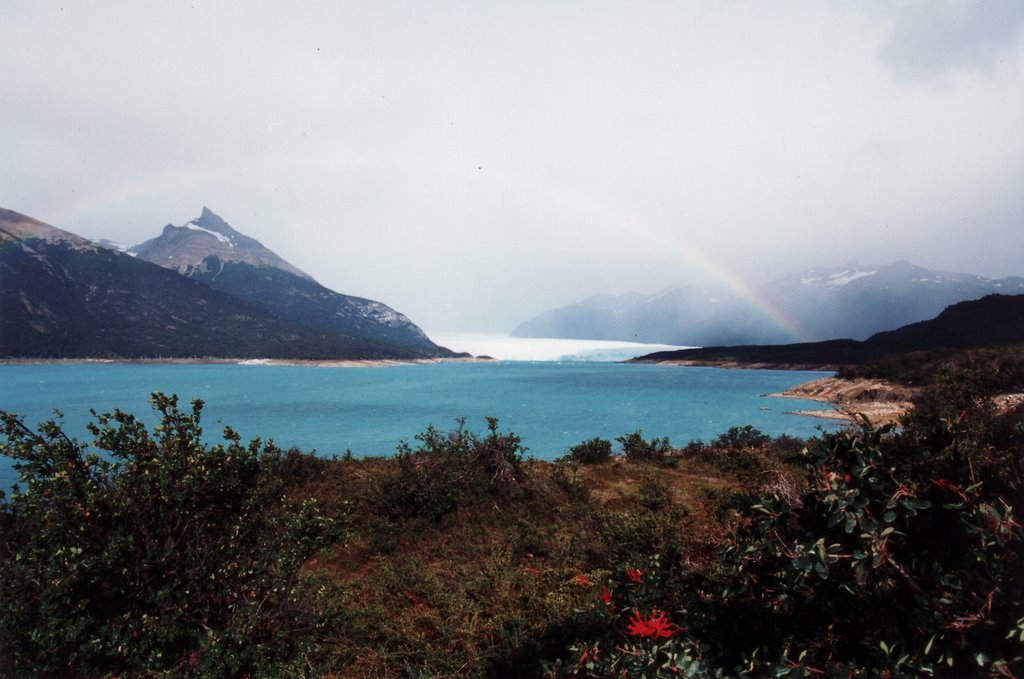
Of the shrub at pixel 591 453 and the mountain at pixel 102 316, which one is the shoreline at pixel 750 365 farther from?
the mountain at pixel 102 316

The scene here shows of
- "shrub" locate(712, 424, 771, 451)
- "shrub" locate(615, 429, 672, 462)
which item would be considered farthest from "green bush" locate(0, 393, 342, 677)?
"shrub" locate(712, 424, 771, 451)

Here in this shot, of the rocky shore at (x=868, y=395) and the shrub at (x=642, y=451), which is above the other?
the shrub at (x=642, y=451)

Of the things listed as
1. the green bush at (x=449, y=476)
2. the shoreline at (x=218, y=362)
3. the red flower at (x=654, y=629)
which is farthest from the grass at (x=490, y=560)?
the shoreline at (x=218, y=362)

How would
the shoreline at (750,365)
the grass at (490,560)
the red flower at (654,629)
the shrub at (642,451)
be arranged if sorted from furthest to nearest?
1. the shoreline at (750,365)
2. the shrub at (642,451)
3. the grass at (490,560)
4. the red flower at (654,629)

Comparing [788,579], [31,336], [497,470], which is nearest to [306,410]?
[497,470]

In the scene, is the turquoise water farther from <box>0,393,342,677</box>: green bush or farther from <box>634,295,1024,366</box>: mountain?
<box>0,393,342,677</box>: green bush

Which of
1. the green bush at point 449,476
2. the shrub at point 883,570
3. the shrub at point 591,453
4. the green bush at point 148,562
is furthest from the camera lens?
the shrub at point 591,453

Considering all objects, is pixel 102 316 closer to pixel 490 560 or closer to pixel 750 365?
pixel 490 560

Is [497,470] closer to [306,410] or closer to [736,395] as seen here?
[306,410]
